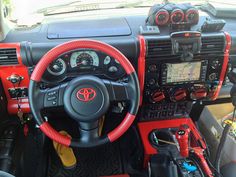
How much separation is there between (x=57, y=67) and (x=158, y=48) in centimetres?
51

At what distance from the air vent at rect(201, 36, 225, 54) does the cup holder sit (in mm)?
589

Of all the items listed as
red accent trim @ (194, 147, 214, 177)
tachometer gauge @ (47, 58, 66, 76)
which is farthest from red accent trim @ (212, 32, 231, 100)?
tachometer gauge @ (47, 58, 66, 76)

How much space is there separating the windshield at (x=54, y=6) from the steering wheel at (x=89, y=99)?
575 millimetres

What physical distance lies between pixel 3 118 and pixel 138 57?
862mm

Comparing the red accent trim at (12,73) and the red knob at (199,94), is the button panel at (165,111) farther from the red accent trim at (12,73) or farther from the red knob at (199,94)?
the red accent trim at (12,73)

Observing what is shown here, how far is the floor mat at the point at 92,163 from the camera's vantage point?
1983 millimetres

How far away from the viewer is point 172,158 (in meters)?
1.75

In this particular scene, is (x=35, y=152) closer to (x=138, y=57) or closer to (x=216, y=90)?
(x=138, y=57)

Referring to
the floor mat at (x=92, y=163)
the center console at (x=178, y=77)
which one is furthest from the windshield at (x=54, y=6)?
the floor mat at (x=92, y=163)

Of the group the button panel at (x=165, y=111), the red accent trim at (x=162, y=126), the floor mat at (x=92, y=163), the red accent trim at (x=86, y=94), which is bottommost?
the floor mat at (x=92, y=163)

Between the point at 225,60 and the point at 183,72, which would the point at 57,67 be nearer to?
the point at 183,72

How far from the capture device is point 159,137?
1970 millimetres

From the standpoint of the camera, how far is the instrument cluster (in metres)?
1.45

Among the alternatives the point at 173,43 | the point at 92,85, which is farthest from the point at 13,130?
the point at 173,43
